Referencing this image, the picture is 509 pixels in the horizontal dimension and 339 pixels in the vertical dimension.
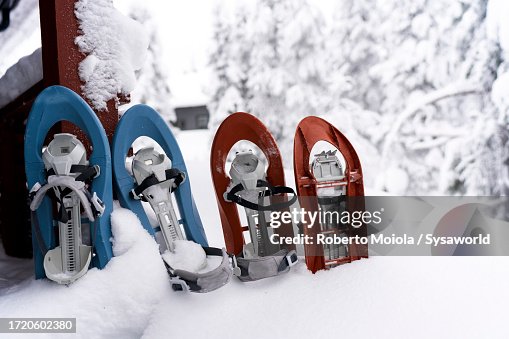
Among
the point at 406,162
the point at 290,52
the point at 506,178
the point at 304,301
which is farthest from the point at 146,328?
the point at 290,52

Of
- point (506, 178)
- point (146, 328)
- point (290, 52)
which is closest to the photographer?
point (146, 328)

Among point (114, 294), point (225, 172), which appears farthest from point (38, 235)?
point (225, 172)

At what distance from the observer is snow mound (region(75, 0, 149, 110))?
2275mm

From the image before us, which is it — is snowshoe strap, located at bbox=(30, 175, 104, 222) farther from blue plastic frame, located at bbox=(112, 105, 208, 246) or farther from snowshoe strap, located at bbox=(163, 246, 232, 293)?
snowshoe strap, located at bbox=(163, 246, 232, 293)

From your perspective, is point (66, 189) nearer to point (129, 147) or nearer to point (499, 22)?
point (129, 147)

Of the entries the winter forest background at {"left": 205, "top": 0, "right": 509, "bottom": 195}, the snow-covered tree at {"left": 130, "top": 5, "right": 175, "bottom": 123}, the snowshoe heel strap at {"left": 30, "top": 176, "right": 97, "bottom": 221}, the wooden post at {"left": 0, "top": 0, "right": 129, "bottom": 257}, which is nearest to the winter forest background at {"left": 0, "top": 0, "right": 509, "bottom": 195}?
the winter forest background at {"left": 205, "top": 0, "right": 509, "bottom": 195}

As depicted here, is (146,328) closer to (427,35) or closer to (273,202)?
(273,202)

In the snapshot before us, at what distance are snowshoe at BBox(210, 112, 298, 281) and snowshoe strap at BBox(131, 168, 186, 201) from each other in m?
0.22

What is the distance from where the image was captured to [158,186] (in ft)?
6.97

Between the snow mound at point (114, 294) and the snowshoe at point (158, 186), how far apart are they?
0.12 meters

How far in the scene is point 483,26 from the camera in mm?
7539

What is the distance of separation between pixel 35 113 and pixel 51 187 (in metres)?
0.42

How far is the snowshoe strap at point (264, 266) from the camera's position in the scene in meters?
2.00

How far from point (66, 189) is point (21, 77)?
5.09ft
